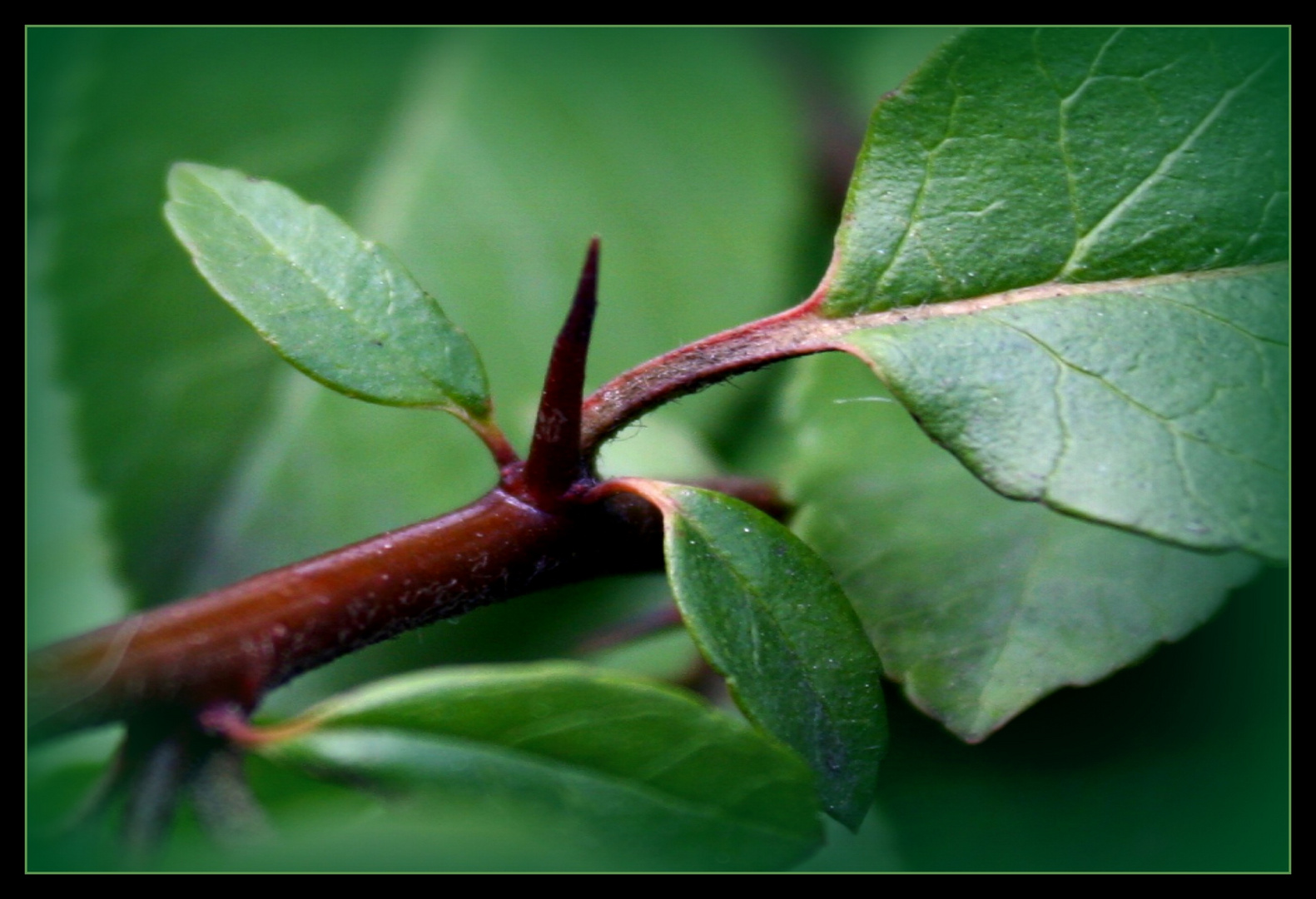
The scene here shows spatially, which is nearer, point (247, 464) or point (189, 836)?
point (189, 836)

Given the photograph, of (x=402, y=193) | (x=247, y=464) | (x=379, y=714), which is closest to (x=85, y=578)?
(x=247, y=464)

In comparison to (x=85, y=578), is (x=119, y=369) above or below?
above

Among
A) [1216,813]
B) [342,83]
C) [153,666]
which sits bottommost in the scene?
[1216,813]

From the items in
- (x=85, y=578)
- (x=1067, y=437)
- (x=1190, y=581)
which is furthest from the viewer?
(x=85, y=578)

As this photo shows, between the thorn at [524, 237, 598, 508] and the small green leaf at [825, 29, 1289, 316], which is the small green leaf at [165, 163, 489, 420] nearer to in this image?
the thorn at [524, 237, 598, 508]

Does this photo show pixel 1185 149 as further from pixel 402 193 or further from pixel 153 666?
pixel 402 193

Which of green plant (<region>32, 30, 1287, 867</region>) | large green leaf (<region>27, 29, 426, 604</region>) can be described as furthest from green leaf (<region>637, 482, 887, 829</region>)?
large green leaf (<region>27, 29, 426, 604</region>)

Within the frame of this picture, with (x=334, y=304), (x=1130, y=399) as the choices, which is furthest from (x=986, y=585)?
(x=334, y=304)
